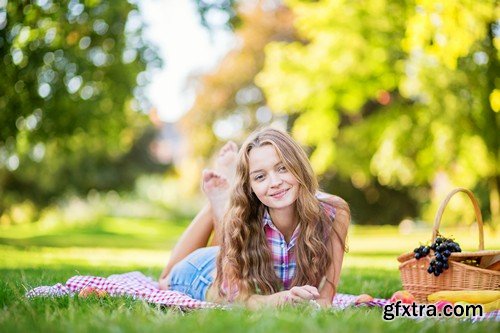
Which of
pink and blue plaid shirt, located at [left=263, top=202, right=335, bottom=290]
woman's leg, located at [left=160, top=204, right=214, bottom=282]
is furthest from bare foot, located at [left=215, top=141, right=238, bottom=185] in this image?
pink and blue plaid shirt, located at [left=263, top=202, right=335, bottom=290]

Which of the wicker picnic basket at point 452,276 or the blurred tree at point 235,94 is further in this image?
the blurred tree at point 235,94

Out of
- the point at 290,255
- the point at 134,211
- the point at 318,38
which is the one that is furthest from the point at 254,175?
the point at 134,211

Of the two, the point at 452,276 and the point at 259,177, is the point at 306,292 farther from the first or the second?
the point at 452,276

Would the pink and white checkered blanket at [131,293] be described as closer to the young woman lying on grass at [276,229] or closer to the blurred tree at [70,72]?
the young woman lying on grass at [276,229]

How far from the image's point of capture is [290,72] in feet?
49.4

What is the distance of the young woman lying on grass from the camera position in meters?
4.11

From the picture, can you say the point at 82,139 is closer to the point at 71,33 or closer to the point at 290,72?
the point at 71,33

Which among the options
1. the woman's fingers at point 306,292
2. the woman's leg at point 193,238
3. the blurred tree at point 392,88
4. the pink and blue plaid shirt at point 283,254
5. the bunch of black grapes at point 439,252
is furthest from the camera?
the blurred tree at point 392,88

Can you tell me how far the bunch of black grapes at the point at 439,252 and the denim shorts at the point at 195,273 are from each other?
146cm

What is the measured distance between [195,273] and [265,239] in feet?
2.65

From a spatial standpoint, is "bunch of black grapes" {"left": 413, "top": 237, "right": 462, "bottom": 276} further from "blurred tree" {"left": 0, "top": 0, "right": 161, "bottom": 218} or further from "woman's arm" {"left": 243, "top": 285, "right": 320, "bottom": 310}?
"blurred tree" {"left": 0, "top": 0, "right": 161, "bottom": 218}

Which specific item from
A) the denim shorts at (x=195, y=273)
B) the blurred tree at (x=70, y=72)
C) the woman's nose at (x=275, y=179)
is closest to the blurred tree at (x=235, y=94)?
the blurred tree at (x=70, y=72)

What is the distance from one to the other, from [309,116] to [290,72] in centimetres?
127

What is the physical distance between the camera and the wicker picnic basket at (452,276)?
4.35m
